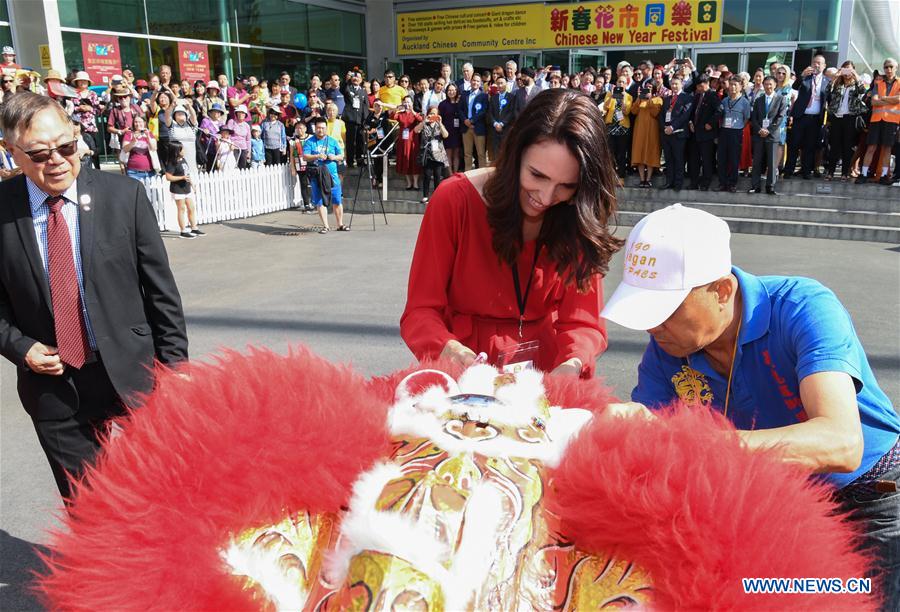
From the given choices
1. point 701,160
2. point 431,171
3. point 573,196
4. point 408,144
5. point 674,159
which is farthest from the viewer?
point 408,144

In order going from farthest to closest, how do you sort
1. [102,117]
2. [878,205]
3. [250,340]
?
[102,117] < [878,205] < [250,340]

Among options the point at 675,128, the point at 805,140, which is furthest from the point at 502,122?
the point at 805,140

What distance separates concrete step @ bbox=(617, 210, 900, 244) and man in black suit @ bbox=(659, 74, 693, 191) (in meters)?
1.49

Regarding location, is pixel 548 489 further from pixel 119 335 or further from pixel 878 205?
pixel 878 205

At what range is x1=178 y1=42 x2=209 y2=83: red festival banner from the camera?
728 inches

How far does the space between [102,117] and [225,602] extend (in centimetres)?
1681

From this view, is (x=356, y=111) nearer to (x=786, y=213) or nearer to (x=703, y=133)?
(x=703, y=133)

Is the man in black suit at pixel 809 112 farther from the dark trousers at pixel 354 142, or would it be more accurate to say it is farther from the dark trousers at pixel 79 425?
the dark trousers at pixel 79 425

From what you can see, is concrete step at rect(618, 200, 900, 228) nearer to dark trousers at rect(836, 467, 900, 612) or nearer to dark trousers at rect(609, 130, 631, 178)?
dark trousers at rect(609, 130, 631, 178)

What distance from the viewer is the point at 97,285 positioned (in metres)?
2.44

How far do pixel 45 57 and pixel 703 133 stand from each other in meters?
14.6

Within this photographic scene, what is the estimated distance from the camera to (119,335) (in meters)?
2.49

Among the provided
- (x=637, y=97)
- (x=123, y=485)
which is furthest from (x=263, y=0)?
(x=123, y=485)

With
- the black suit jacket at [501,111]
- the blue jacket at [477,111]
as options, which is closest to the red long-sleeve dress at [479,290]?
the black suit jacket at [501,111]
